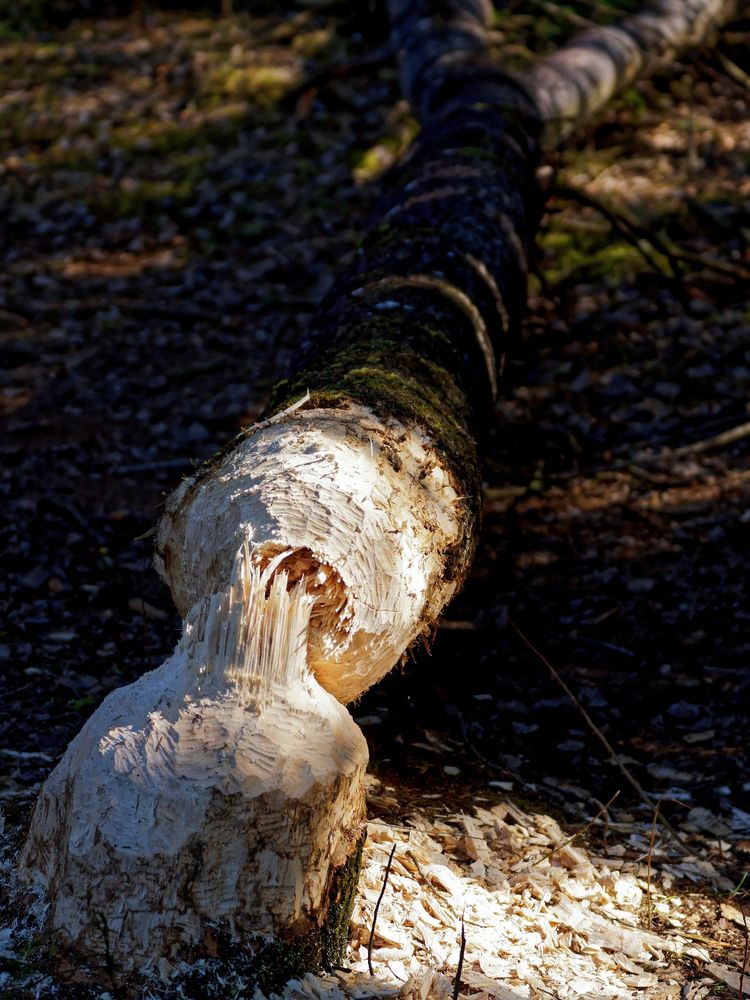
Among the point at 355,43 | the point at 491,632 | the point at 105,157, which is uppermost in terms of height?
the point at 355,43

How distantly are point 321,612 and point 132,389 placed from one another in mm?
4126

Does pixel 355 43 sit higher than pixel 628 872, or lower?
higher

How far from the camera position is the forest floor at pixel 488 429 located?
12.5ft

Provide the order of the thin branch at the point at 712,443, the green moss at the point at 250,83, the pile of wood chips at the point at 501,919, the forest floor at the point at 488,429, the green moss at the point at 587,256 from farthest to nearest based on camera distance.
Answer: the green moss at the point at 250,83 < the green moss at the point at 587,256 < the thin branch at the point at 712,443 < the forest floor at the point at 488,429 < the pile of wood chips at the point at 501,919

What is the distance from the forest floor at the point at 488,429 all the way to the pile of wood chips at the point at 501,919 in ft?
0.41

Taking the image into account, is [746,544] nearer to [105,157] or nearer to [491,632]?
[491,632]

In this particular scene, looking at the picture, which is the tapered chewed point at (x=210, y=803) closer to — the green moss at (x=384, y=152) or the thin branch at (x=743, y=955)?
the thin branch at (x=743, y=955)

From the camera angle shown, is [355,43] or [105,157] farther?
[355,43]

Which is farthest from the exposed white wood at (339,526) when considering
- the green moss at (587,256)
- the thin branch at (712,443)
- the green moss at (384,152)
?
the green moss at (384,152)

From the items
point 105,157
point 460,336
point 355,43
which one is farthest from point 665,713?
point 355,43

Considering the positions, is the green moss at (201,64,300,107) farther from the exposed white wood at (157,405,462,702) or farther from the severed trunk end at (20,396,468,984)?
the severed trunk end at (20,396,468,984)

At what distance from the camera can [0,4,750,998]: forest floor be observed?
3803mm

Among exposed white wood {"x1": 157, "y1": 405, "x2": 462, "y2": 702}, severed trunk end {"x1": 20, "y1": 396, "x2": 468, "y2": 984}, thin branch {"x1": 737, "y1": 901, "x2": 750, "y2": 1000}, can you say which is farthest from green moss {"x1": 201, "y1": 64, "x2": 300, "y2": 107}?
thin branch {"x1": 737, "y1": 901, "x2": 750, "y2": 1000}

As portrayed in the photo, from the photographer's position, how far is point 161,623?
4.45m
